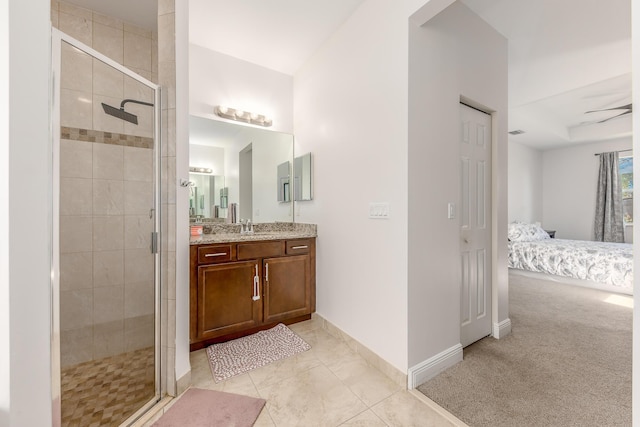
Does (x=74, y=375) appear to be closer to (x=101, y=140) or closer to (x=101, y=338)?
(x=101, y=338)

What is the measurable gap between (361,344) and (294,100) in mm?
2718

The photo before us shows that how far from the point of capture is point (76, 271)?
52.0 inches

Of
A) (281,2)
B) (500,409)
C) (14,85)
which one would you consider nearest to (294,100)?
(281,2)

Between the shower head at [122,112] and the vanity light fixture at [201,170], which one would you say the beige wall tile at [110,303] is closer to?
the shower head at [122,112]

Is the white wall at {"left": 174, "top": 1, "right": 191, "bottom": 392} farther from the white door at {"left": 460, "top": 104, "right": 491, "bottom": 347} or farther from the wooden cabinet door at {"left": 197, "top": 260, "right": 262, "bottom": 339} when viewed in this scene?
the white door at {"left": 460, "top": 104, "right": 491, "bottom": 347}

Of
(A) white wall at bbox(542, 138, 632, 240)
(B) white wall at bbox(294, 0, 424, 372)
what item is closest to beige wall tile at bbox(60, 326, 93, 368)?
(B) white wall at bbox(294, 0, 424, 372)

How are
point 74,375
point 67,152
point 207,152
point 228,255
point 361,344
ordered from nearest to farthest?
point 67,152
point 74,375
point 361,344
point 228,255
point 207,152

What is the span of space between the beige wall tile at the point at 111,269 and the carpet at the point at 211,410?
2.78 ft

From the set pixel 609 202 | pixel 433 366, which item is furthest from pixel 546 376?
pixel 609 202

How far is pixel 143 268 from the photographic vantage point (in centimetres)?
157

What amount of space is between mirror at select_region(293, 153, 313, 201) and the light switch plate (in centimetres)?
94

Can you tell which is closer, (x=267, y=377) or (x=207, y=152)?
(x=267, y=377)

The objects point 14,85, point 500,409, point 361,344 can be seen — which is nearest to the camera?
point 14,85

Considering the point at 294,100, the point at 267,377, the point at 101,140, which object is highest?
the point at 294,100
